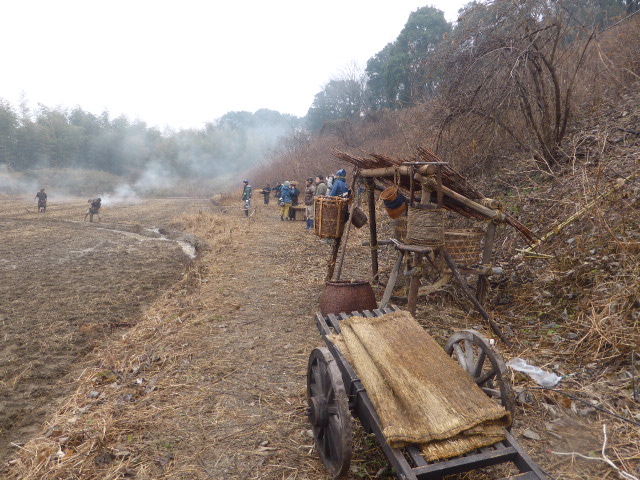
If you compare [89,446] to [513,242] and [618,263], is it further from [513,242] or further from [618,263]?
[513,242]

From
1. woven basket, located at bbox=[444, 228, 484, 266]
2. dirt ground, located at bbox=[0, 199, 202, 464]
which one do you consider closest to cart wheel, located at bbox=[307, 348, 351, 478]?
woven basket, located at bbox=[444, 228, 484, 266]

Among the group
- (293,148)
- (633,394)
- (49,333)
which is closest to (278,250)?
(49,333)

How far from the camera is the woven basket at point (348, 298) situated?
4.84 metres

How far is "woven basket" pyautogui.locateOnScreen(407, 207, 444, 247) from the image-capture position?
412 cm

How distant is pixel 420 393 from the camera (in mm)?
2391

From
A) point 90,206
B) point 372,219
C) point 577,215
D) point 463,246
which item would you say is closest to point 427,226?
point 463,246

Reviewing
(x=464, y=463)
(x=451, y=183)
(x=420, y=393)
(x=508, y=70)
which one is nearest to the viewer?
(x=464, y=463)

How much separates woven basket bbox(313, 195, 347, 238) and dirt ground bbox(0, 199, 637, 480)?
1.22m

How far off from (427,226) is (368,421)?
2293mm

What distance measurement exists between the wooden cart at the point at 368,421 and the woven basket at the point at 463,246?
164cm

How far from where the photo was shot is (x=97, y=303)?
737 cm

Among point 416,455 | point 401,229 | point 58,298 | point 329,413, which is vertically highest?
point 401,229

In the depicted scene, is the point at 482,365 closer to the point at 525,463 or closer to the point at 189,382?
the point at 525,463

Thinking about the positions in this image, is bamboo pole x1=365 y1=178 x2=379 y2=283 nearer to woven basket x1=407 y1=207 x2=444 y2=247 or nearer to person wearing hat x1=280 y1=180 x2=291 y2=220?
woven basket x1=407 y1=207 x2=444 y2=247
